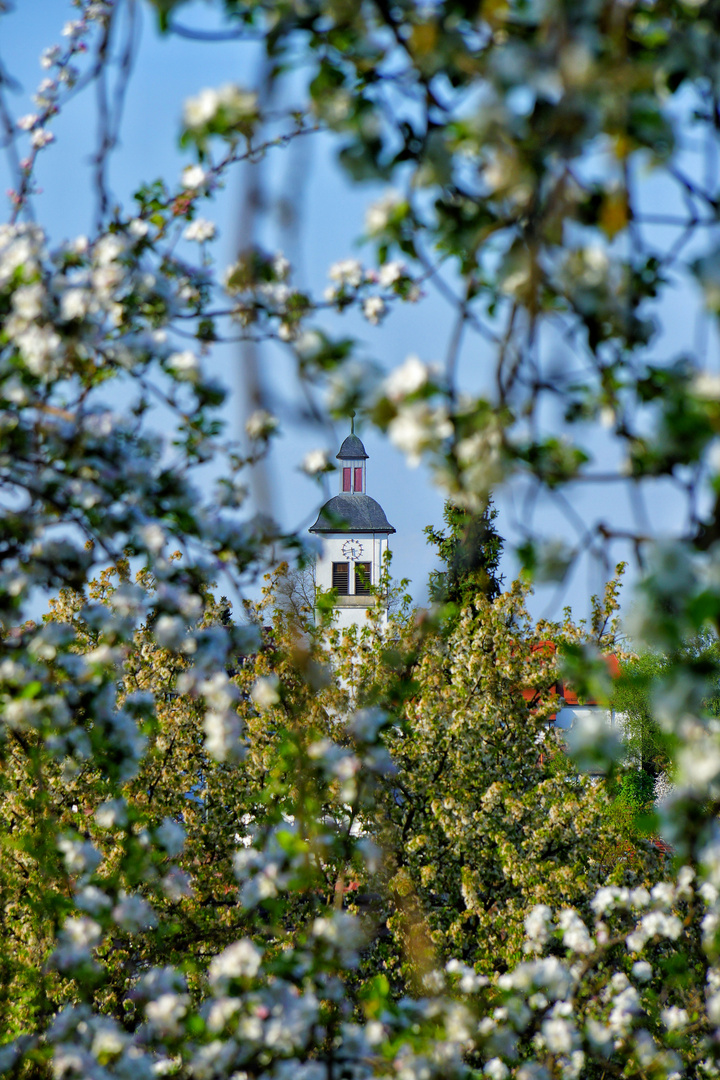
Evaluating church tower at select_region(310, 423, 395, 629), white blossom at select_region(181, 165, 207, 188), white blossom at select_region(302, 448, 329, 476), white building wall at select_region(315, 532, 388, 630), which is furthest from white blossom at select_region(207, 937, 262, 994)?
white building wall at select_region(315, 532, 388, 630)

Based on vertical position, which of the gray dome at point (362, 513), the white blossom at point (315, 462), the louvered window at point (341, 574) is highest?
the gray dome at point (362, 513)

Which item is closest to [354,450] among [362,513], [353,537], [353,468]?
[353,468]

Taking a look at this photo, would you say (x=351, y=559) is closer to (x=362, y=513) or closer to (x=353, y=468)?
(x=362, y=513)

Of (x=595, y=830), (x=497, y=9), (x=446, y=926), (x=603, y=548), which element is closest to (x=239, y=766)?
(x=446, y=926)

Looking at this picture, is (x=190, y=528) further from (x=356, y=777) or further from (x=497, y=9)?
(x=497, y=9)

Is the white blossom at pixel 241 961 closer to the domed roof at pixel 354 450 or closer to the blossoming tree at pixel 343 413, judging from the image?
the blossoming tree at pixel 343 413

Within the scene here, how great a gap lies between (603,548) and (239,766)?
264 inches

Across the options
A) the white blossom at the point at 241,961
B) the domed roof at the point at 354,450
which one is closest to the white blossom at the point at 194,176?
the white blossom at the point at 241,961

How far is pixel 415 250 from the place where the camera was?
195 cm

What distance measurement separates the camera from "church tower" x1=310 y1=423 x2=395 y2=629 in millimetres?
46500


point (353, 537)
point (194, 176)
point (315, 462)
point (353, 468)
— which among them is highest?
point (353, 468)

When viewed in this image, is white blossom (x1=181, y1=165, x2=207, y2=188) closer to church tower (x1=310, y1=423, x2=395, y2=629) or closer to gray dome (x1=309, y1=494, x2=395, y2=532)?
church tower (x1=310, y1=423, x2=395, y2=629)

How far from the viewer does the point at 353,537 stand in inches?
1978

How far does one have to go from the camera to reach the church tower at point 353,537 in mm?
46500
